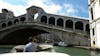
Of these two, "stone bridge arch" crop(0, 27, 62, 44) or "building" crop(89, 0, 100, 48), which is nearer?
"building" crop(89, 0, 100, 48)

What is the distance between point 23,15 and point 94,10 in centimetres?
1571

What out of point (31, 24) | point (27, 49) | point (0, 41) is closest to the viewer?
point (27, 49)

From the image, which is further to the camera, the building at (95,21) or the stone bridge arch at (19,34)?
the stone bridge arch at (19,34)

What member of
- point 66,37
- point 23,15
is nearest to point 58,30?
point 66,37

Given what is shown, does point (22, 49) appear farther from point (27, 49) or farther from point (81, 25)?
point (81, 25)

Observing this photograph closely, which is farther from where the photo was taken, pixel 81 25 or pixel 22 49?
pixel 81 25

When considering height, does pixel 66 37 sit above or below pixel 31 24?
below

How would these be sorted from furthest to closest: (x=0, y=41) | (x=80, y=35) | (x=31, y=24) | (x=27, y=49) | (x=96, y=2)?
(x=0, y=41), (x=31, y=24), (x=80, y=35), (x=96, y=2), (x=27, y=49)

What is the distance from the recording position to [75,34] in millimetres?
25125

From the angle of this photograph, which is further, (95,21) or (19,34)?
(19,34)

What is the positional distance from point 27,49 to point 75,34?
69.6 ft

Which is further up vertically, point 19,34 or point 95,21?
point 95,21

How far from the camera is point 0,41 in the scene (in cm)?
3162

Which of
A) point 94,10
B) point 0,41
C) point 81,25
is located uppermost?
point 94,10
